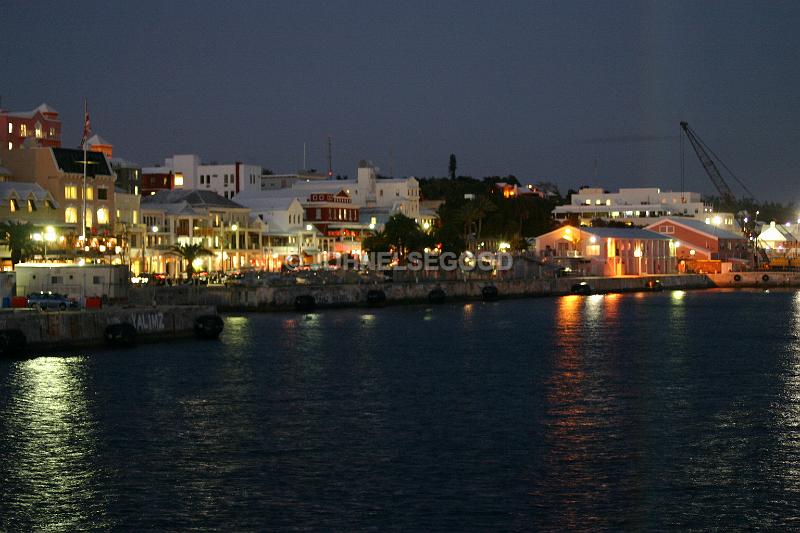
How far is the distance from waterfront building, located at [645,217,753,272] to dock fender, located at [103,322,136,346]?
12357cm

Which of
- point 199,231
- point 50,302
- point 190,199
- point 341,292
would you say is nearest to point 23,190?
point 199,231

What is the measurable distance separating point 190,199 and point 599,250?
60.1m

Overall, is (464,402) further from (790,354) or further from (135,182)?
(135,182)

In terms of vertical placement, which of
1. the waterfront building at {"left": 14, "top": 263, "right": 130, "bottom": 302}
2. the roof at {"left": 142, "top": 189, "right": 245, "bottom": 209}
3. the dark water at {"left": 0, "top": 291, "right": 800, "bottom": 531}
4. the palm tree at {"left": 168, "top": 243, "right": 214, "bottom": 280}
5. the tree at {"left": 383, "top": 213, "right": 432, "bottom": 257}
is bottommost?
the dark water at {"left": 0, "top": 291, "right": 800, "bottom": 531}

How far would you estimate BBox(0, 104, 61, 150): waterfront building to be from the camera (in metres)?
136

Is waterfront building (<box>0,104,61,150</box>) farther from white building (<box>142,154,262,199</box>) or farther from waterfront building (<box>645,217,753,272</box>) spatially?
waterfront building (<box>645,217,753,272</box>)

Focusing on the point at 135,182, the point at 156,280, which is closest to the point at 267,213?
the point at 135,182

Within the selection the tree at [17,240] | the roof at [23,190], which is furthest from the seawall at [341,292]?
the roof at [23,190]

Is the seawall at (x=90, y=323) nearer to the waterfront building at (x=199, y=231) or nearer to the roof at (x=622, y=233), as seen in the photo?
the waterfront building at (x=199, y=231)

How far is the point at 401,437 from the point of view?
133 feet

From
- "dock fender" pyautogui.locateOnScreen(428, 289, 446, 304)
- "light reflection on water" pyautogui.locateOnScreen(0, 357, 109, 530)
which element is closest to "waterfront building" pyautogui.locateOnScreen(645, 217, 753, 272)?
"dock fender" pyautogui.locateOnScreen(428, 289, 446, 304)

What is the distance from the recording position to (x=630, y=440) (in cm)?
4006

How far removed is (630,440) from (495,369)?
70.2ft

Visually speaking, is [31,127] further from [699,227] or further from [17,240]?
[699,227]
